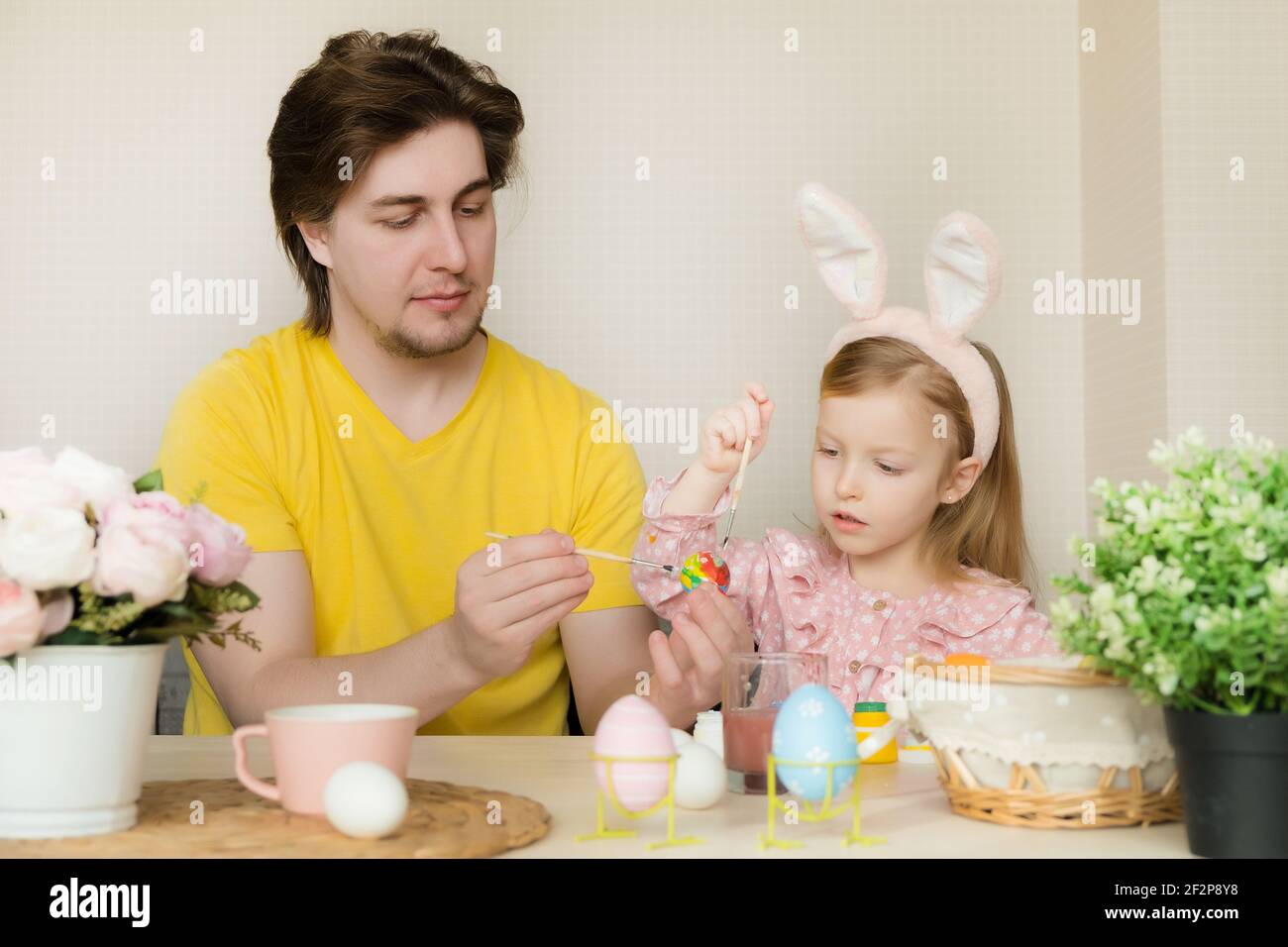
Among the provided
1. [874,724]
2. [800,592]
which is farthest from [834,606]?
[874,724]

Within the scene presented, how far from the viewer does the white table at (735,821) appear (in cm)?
92

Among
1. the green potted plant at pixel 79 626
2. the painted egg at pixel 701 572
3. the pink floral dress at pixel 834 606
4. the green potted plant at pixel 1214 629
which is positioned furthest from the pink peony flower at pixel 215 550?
the pink floral dress at pixel 834 606

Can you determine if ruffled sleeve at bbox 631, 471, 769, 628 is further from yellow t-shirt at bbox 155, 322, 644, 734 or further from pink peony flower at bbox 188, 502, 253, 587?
pink peony flower at bbox 188, 502, 253, 587

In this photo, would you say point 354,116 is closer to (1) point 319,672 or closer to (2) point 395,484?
(2) point 395,484

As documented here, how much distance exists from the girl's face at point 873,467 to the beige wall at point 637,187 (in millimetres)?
672

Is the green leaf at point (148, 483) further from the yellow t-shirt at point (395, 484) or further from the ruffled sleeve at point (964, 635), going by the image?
the ruffled sleeve at point (964, 635)

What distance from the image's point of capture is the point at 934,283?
197 cm

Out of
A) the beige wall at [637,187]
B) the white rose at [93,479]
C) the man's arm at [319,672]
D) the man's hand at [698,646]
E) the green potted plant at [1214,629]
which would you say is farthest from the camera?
the beige wall at [637,187]

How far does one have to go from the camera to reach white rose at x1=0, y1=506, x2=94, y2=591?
879 mm

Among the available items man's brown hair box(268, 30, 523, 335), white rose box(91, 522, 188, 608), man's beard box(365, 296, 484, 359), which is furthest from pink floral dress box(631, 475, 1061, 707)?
white rose box(91, 522, 188, 608)

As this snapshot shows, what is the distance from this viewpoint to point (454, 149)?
81.4 inches

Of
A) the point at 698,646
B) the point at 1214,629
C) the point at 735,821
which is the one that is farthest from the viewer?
the point at 698,646

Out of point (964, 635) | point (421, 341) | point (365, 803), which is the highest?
point (421, 341)

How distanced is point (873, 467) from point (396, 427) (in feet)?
2.64
